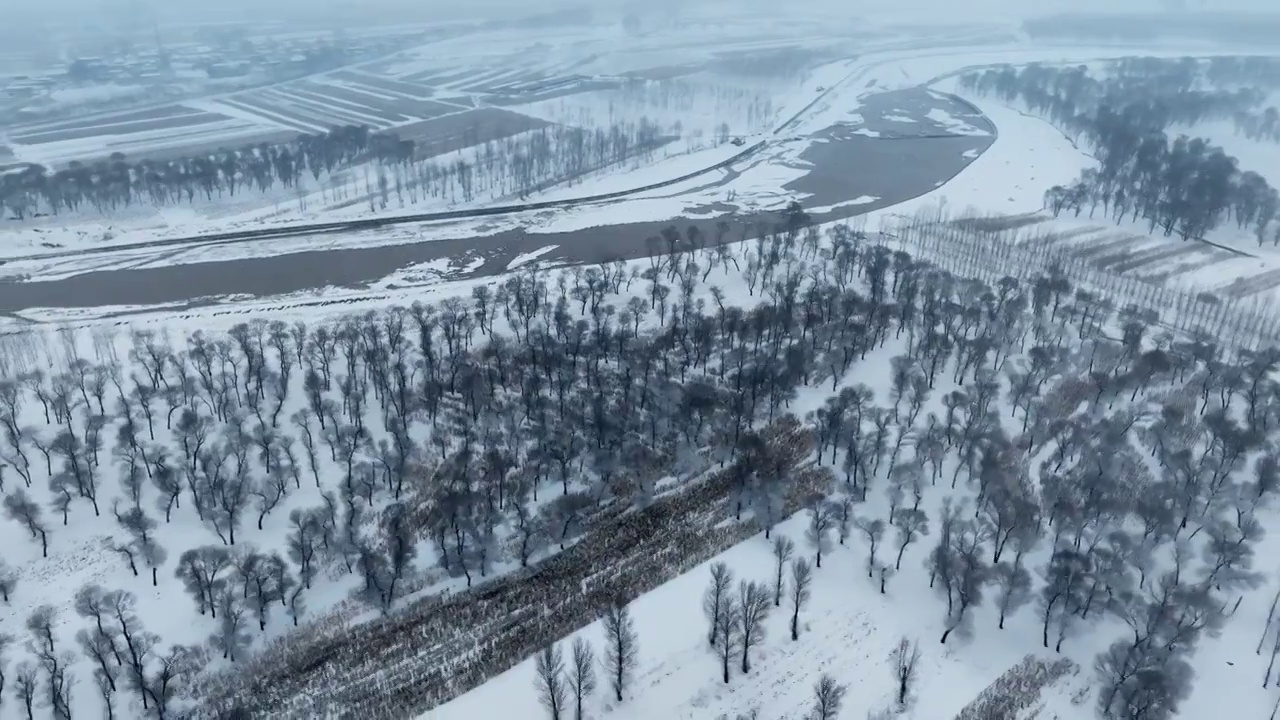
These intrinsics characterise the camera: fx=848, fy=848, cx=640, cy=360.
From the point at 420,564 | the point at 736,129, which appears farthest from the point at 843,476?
the point at 736,129

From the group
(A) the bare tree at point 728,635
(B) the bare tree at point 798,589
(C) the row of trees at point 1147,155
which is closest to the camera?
(A) the bare tree at point 728,635

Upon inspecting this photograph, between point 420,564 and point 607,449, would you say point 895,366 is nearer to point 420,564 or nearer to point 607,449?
point 607,449

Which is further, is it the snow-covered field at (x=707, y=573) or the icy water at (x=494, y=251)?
the icy water at (x=494, y=251)

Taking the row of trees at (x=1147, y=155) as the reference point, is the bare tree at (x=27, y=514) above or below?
below

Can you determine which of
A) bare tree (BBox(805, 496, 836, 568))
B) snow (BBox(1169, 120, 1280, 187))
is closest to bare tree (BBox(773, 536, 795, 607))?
bare tree (BBox(805, 496, 836, 568))

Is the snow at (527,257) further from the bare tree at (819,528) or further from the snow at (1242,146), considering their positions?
the snow at (1242,146)

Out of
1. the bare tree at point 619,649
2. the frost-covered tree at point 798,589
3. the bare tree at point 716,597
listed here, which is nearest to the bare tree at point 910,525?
the frost-covered tree at point 798,589

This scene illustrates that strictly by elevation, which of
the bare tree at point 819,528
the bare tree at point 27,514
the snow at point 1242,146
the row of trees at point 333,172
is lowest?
the bare tree at point 819,528
